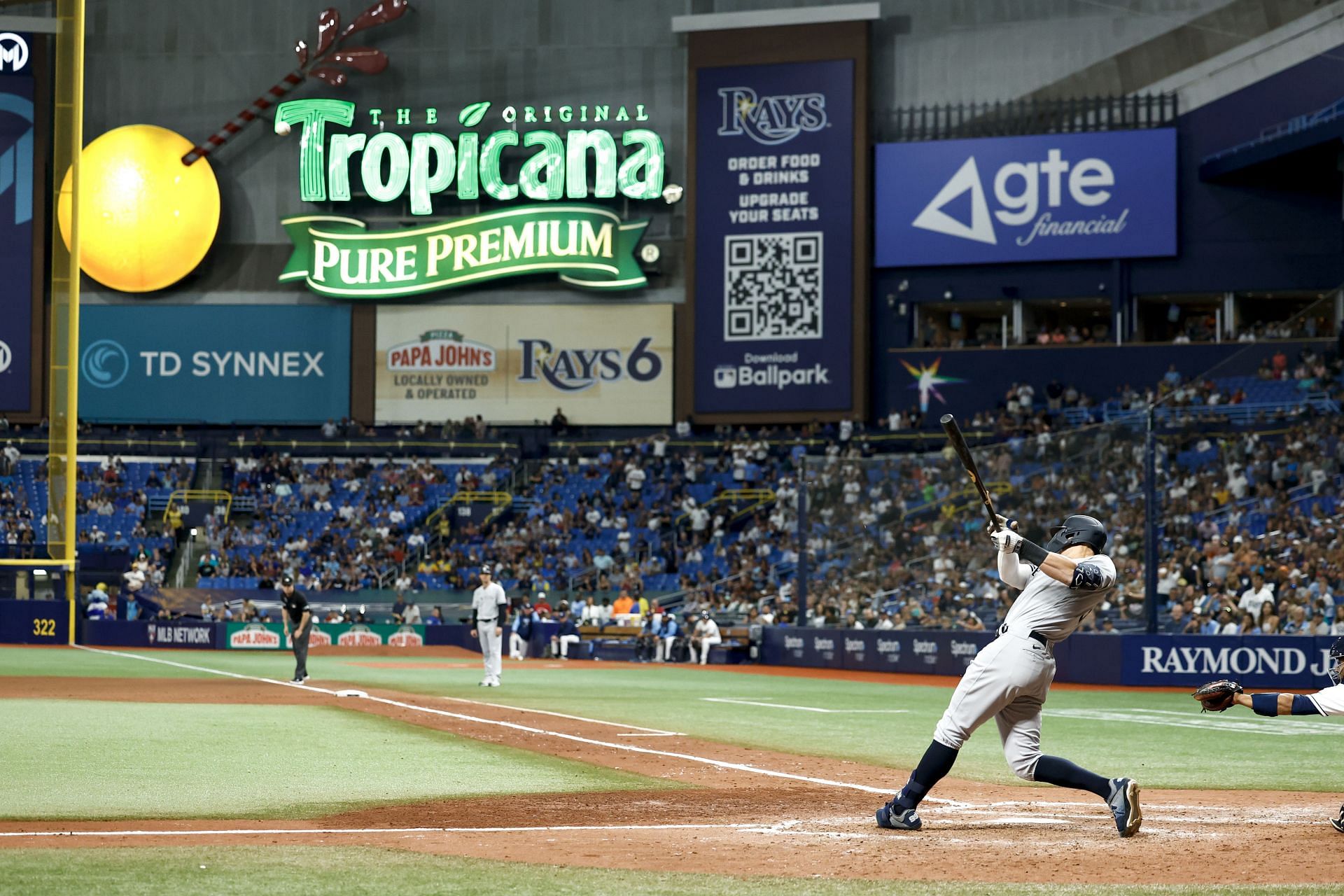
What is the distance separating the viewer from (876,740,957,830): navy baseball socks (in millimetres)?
9125

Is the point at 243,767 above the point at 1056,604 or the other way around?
the other way around

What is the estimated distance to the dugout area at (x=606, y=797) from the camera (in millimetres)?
7824

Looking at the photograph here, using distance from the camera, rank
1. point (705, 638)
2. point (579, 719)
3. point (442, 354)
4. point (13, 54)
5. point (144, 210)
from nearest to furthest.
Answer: point (579, 719), point (705, 638), point (442, 354), point (13, 54), point (144, 210)

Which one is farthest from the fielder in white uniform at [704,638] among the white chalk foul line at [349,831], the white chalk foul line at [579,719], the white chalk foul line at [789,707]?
the white chalk foul line at [349,831]

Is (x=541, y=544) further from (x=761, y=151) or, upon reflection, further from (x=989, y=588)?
(x=989, y=588)

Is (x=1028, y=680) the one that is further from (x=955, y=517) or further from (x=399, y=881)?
(x=955, y=517)

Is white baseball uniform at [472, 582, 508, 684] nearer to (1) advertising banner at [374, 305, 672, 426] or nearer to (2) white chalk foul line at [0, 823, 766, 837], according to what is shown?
(2) white chalk foul line at [0, 823, 766, 837]

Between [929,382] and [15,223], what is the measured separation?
32.7 metres

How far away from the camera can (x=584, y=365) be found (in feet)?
181

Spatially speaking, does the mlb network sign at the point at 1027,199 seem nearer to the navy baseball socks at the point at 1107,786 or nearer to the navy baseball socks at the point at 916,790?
the navy baseball socks at the point at 1107,786

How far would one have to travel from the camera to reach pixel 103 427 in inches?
2239

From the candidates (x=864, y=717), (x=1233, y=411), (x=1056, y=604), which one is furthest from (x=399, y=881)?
(x=1233, y=411)

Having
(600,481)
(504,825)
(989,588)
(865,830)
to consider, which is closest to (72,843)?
(504,825)

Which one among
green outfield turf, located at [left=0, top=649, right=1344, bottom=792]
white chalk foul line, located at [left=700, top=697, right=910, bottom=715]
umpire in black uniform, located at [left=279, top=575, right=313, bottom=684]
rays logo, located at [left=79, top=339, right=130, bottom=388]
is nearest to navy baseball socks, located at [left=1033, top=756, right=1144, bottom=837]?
A: green outfield turf, located at [left=0, top=649, right=1344, bottom=792]
